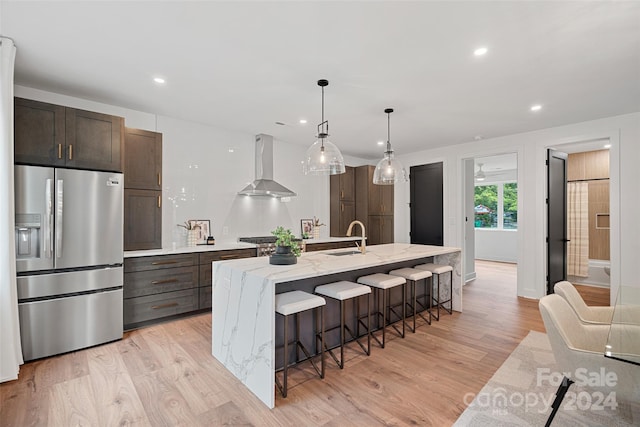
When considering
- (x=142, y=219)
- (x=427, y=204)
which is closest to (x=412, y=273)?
(x=427, y=204)

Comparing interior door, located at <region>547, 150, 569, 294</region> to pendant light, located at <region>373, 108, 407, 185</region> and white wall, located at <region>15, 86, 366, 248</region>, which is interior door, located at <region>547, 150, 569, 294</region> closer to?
pendant light, located at <region>373, 108, 407, 185</region>

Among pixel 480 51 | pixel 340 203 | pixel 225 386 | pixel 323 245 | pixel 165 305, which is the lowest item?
pixel 225 386

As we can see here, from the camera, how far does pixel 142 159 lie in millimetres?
Answer: 3848

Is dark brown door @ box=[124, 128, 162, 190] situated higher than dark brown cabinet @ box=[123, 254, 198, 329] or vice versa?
dark brown door @ box=[124, 128, 162, 190]

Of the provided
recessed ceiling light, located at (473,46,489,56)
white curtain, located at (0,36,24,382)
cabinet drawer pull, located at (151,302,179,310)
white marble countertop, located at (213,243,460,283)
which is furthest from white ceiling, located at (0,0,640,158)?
cabinet drawer pull, located at (151,302,179,310)

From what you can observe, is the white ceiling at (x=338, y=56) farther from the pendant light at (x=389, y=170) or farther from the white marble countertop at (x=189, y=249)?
the white marble countertop at (x=189, y=249)

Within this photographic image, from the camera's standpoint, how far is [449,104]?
11.9 ft

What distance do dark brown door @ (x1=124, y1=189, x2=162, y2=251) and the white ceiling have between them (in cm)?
114

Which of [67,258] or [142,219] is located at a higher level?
[142,219]

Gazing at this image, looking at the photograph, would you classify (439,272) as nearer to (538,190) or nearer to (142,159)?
(538,190)

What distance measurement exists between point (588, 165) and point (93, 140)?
8.06 metres

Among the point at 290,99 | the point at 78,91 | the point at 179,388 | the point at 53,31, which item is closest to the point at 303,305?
the point at 179,388

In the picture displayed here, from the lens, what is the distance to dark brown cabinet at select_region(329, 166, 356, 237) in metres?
6.17

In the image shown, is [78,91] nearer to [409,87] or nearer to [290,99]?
[290,99]
